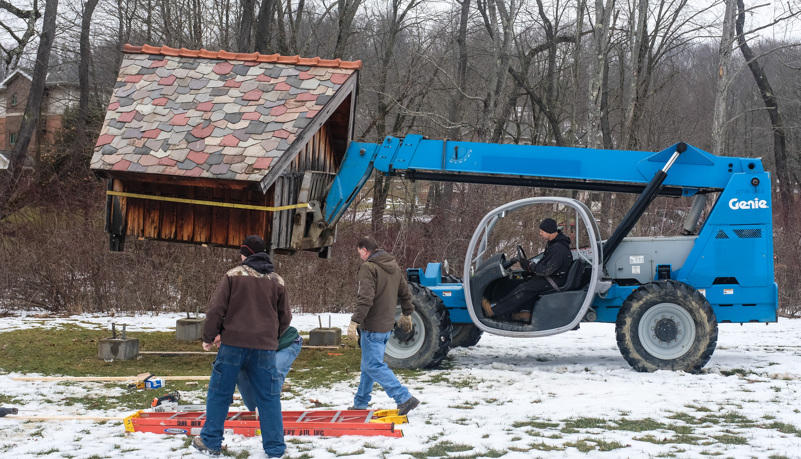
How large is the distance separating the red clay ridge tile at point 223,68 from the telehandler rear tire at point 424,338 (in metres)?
3.68

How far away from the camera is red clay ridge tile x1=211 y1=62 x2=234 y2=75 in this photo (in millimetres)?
10586

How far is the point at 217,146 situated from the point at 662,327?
5.93 metres

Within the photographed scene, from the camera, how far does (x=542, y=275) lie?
10.5 metres

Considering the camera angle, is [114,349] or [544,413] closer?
[544,413]

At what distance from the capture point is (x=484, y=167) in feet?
36.0

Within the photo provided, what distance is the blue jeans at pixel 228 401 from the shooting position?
6.31 m

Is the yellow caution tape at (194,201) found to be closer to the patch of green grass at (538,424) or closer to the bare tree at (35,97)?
the patch of green grass at (538,424)

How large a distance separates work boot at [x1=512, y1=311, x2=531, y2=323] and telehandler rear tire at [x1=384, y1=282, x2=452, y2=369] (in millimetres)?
884

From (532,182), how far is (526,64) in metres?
18.5

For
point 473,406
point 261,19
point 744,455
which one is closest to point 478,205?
point 261,19

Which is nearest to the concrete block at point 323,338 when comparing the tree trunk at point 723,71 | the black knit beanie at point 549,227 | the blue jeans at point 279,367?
the black knit beanie at point 549,227

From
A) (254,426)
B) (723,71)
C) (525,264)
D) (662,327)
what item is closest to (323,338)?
(525,264)

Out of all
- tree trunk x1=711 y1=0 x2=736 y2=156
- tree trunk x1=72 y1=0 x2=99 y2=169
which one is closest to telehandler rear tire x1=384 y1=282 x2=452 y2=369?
tree trunk x1=711 y1=0 x2=736 y2=156

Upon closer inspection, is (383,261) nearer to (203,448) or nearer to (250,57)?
(203,448)
